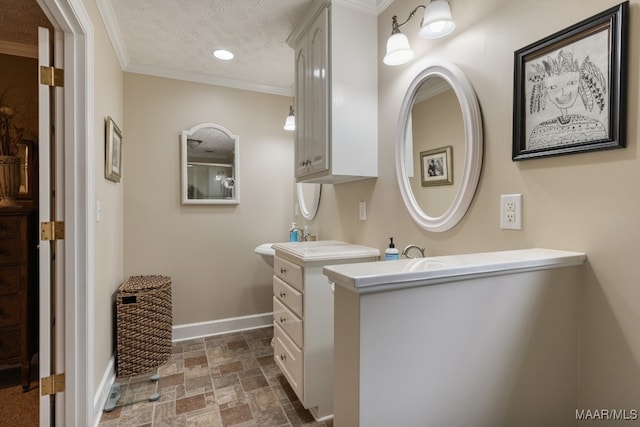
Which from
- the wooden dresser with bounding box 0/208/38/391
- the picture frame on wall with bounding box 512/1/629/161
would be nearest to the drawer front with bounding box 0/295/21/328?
the wooden dresser with bounding box 0/208/38/391

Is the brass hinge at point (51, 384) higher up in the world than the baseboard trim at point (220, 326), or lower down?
higher up

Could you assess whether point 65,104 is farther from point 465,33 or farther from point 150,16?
point 465,33

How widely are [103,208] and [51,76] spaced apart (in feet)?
2.63

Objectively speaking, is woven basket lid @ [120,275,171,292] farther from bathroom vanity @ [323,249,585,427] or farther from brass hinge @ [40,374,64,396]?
bathroom vanity @ [323,249,585,427]

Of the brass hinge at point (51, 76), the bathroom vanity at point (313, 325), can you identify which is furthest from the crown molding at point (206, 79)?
the bathroom vanity at point (313, 325)

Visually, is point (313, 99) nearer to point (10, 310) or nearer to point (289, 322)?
point (289, 322)

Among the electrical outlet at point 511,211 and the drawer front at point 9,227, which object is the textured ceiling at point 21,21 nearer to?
the drawer front at point 9,227

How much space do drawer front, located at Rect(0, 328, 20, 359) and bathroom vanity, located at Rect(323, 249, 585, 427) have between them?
2476 mm

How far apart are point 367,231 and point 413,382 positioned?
135cm

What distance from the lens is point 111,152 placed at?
212cm

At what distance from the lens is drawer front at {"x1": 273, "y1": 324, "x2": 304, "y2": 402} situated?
1818 mm

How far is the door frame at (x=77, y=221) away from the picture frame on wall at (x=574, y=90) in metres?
1.99

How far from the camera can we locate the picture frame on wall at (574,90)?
37.0 inches

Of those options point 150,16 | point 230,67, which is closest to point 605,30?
point 150,16
